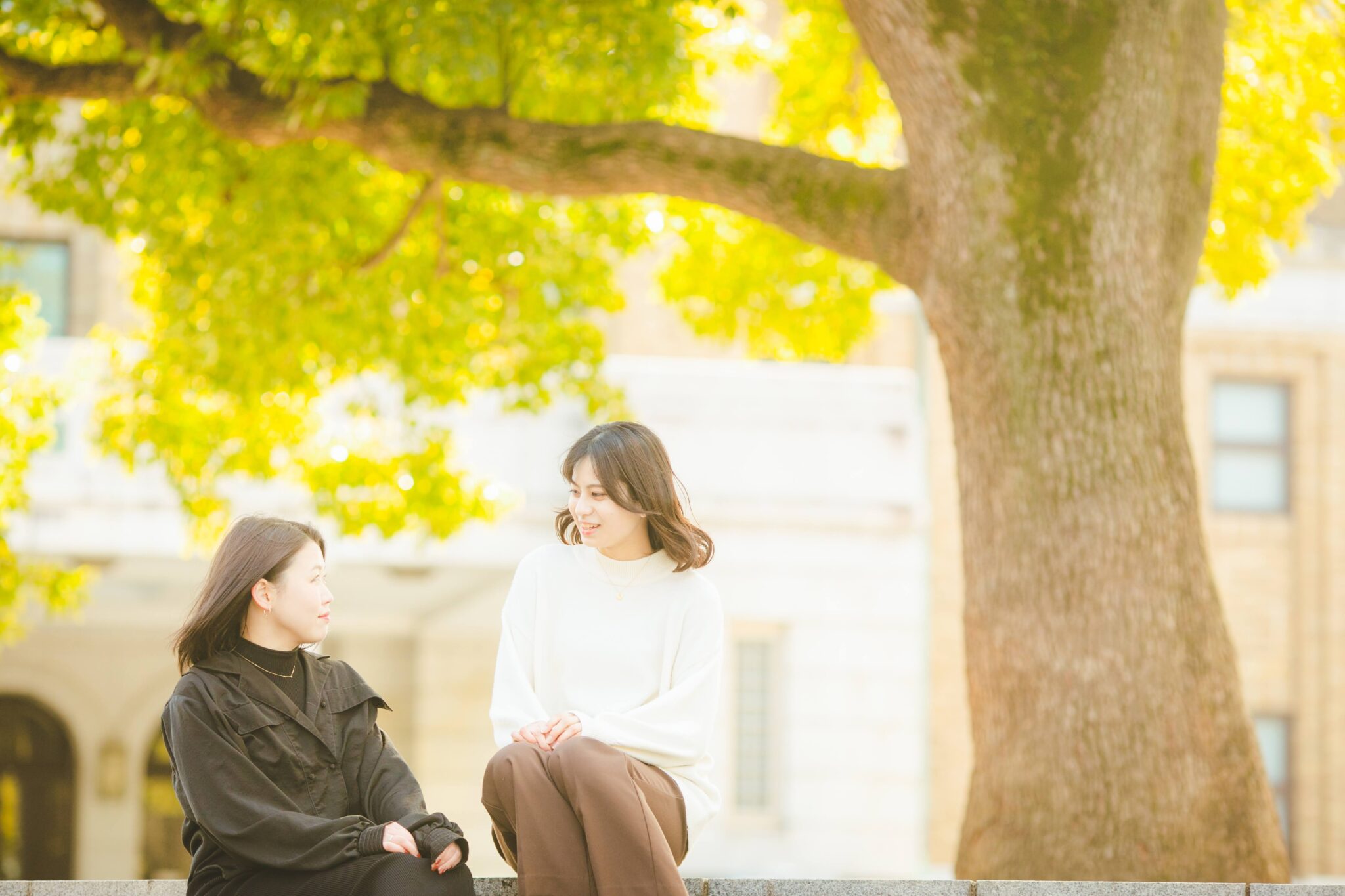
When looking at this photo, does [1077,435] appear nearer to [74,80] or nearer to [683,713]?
[683,713]

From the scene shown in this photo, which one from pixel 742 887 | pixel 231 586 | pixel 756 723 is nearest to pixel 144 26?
pixel 231 586

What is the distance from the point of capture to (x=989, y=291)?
5.81 m

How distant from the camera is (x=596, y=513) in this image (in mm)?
4473

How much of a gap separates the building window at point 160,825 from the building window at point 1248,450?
41.8 ft

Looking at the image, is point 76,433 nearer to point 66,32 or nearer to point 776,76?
point 66,32

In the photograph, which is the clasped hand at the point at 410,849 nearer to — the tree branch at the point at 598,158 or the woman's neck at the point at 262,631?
the woman's neck at the point at 262,631

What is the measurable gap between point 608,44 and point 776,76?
10.1ft

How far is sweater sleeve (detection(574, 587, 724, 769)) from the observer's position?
4250 mm

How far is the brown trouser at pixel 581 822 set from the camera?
12.9 feet

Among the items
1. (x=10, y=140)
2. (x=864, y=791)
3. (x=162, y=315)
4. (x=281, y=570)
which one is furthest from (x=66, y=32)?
(x=864, y=791)

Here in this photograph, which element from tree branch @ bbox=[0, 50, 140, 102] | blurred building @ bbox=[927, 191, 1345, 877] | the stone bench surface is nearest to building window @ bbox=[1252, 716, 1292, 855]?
blurred building @ bbox=[927, 191, 1345, 877]

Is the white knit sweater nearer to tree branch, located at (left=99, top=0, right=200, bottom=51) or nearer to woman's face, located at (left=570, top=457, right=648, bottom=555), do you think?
woman's face, located at (left=570, top=457, right=648, bottom=555)

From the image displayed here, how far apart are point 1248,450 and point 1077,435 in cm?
1323

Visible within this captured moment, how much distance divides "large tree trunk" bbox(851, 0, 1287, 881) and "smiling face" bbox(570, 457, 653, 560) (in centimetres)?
190
